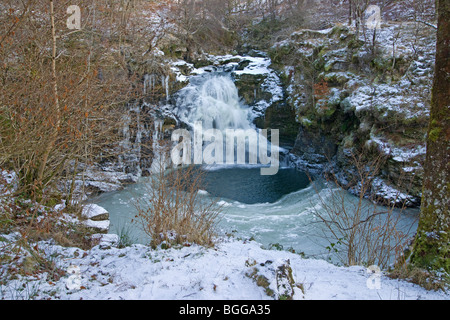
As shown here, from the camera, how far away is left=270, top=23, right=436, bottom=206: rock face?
1073 centimetres

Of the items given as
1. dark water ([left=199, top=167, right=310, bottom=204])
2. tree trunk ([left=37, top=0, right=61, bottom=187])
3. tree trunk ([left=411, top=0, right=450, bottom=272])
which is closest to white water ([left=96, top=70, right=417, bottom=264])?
dark water ([left=199, top=167, right=310, bottom=204])

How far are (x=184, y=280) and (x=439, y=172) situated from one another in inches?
132

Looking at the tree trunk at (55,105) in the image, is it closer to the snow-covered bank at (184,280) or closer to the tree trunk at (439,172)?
the snow-covered bank at (184,280)

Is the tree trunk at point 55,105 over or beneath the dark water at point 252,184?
over

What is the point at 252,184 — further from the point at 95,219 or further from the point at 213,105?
the point at 95,219

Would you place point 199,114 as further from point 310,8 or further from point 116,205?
point 310,8

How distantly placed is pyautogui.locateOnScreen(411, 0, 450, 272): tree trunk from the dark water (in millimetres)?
8159

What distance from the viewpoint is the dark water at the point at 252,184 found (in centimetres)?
1212

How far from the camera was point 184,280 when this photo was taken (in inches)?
121

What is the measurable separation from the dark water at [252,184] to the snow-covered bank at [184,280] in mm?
7346

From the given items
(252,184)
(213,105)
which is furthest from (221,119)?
(252,184)

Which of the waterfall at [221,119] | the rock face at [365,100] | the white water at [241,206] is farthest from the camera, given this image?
the waterfall at [221,119]

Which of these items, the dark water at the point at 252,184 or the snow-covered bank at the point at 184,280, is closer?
the snow-covered bank at the point at 184,280

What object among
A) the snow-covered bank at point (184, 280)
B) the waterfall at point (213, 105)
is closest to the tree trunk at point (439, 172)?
the snow-covered bank at point (184, 280)
